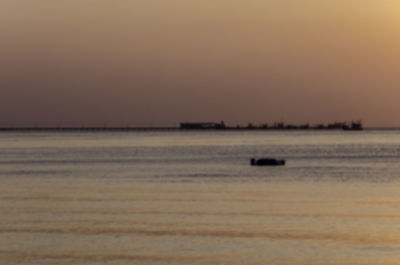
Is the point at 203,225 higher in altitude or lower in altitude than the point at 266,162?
higher

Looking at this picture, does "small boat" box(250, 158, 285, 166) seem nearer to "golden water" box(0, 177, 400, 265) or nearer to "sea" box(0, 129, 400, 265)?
"sea" box(0, 129, 400, 265)

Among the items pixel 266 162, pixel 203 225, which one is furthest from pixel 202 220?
pixel 266 162

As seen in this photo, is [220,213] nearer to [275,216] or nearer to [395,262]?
[275,216]

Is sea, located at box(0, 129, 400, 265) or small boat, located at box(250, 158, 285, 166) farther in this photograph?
small boat, located at box(250, 158, 285, 166)

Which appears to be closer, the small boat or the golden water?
the golden water

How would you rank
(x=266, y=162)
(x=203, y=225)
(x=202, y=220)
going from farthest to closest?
(x=266, y=162) → (x=202, y=220) → (x=203, y=225)

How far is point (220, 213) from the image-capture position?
120ft

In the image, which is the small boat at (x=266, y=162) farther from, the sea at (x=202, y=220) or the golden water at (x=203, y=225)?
the golden water at (x=203, y=225)

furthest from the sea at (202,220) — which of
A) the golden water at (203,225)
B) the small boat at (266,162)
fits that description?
the small boat at (266,162)

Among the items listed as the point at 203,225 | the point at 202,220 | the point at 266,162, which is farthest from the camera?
the point at 266,162

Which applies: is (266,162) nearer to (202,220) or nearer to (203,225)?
(202,220)

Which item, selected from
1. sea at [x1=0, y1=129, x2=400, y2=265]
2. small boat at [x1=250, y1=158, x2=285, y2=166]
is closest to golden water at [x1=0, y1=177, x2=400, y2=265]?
sea at [x1=0, y1=129, x2=400, y2=265]

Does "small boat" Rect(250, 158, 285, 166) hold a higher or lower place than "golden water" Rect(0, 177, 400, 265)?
lower

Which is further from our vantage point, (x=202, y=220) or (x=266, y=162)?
(x=266, y=162)
